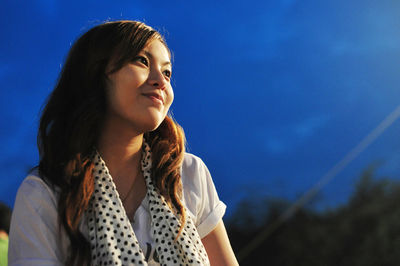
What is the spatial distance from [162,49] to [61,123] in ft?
1.51

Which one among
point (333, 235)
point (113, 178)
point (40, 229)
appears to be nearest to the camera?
point (40, 229)

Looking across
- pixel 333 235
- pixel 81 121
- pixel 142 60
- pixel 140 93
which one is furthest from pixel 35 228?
pixel 333 235

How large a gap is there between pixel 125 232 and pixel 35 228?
285 mm

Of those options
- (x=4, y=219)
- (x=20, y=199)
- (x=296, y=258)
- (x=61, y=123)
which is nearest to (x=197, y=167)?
(x=61, y=123)

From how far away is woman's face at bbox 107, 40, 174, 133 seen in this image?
1.50 metres

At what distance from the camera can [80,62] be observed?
159 centimetres

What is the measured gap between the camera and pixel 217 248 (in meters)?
1.70

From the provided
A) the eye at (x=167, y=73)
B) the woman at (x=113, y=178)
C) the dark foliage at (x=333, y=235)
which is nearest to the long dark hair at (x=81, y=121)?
the woman at (x=113, y=178)

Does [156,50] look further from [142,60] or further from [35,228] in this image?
[35,228]

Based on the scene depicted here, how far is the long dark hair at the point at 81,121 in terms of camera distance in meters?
1.44

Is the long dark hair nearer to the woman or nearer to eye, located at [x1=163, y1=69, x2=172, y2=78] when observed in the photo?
the woman

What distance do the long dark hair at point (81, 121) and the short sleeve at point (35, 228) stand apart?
0.11 feet

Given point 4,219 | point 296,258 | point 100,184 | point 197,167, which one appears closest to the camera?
point 100,184

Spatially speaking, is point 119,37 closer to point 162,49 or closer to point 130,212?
point 162,49
